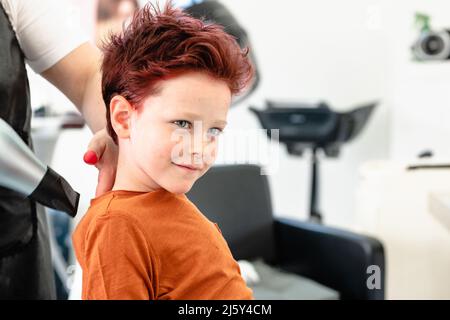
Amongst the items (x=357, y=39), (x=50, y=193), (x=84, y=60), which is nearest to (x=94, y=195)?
(x=50, y=193)

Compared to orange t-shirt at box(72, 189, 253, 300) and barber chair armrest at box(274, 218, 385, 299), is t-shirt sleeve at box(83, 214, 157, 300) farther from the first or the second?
barber chair armrest at box(274, 218, 385, 299)

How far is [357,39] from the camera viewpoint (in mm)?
2402

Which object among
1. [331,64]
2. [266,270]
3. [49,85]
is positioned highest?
[331,64]

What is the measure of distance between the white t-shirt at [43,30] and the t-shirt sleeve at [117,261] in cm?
21

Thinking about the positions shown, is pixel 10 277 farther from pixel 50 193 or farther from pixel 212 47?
pixel 212 47

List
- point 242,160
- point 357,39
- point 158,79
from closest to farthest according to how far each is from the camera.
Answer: point 158,79
point 242,160
point 357,39

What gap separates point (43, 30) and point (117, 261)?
0.26 m

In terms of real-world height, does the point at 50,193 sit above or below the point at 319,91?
below

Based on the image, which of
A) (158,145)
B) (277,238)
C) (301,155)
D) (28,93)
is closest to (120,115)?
(158,145)

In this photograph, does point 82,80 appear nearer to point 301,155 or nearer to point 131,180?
point 131,180

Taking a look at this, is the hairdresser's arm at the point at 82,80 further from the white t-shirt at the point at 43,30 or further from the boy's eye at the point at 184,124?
the boy's eye at the point at 184,124

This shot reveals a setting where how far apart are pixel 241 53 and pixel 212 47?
38mm

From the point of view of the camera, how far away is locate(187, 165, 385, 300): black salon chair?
1.97 ft

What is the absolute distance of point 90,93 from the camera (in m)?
0.54
